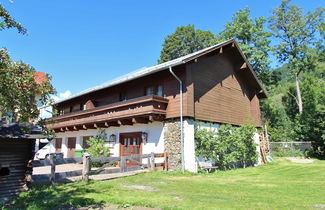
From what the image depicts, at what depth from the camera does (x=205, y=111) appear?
14.7 m

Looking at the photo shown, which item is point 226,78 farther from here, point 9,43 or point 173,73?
point 9,43

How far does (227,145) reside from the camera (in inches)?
570

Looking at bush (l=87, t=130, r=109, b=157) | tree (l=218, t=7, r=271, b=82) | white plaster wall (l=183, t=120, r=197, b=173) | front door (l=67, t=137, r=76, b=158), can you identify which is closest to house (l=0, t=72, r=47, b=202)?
white plaster wall (l=183, t=120, r=197, b=173)

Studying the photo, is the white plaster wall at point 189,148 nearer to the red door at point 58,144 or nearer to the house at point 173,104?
the house at point 173,104

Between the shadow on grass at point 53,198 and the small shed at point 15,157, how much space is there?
0.45 m

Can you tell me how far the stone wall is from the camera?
42.4 ft

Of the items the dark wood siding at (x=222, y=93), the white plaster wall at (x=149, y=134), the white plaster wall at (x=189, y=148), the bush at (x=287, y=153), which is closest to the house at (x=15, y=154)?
the white plaster wall at (x=149, y=134)

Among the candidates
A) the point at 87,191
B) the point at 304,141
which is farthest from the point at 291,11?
the point at 87,191

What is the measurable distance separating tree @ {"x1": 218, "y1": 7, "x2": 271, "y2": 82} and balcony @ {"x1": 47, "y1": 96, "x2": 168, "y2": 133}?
69.0 ft

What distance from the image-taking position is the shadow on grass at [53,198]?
6.25 metres

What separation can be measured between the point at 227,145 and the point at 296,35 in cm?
2571

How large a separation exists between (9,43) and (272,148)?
85.3 feet

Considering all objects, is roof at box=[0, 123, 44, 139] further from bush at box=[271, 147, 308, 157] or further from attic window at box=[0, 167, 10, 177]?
bush at box=[271, 147, 308, 157]

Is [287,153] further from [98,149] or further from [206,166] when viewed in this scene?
[98,149]
